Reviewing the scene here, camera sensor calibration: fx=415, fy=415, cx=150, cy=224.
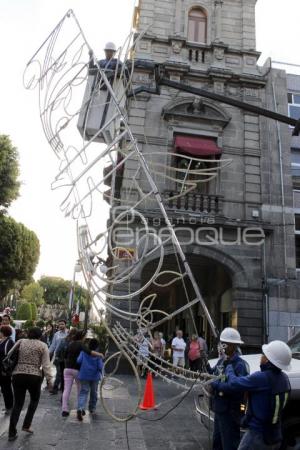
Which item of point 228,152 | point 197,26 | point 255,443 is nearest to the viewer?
point 255,443

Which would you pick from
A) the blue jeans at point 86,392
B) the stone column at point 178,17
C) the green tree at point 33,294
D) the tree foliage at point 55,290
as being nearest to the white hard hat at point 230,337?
the blue jeans at point 86,392

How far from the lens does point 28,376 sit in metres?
6.11

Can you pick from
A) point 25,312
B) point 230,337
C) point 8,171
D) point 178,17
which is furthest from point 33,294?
point 230,337

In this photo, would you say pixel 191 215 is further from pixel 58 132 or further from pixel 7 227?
pixel 7 227

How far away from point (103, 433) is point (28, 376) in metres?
1.62

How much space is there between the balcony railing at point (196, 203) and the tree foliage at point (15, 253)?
1580 centimetres

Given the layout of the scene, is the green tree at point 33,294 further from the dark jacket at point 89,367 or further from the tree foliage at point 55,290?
the dark jacket at point 89,367

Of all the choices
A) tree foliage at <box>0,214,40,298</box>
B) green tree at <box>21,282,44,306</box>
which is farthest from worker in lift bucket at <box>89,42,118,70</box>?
green tree at <box>21,282,44,306</box>

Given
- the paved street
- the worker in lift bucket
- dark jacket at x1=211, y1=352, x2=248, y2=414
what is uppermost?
the worker in lift bucket

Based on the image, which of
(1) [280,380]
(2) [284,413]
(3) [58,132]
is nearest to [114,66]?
(3) [58,132]

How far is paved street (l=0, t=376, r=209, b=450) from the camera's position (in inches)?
233

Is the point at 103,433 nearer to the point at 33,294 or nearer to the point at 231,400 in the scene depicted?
the point at 231,400

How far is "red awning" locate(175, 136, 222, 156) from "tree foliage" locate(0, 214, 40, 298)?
15.8 metres

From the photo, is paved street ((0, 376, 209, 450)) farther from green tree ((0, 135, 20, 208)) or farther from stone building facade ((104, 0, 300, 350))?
green tree ((0, 135, 20, 208))
